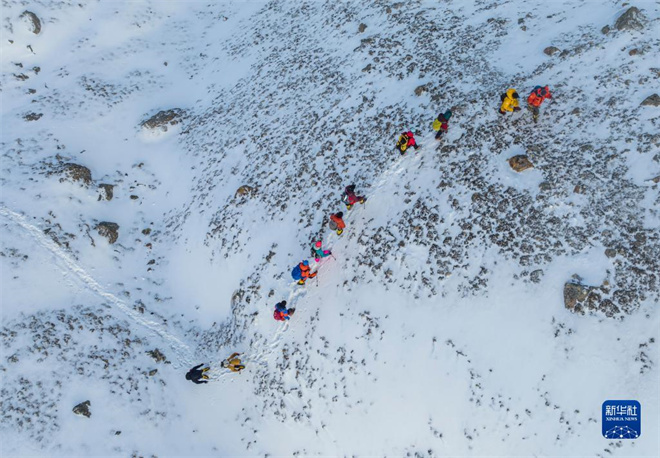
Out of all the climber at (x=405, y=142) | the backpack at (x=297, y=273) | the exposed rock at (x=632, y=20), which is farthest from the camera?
the exposed rock at (x=632, y=20)

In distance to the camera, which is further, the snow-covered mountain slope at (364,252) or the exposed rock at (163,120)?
the exposed rock at (163,120)

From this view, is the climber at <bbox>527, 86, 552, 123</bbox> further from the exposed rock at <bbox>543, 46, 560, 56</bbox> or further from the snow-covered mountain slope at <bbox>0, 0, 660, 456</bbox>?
the exposed rock at <bbox>543, 46, 560, 56</bbox>

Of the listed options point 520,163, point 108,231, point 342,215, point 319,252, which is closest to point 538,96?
point 520,163

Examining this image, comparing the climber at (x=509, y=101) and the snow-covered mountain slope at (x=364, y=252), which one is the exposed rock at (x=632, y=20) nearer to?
the snow-covered mountain slope at (x=364, y=252)

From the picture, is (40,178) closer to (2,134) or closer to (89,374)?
(2,134)

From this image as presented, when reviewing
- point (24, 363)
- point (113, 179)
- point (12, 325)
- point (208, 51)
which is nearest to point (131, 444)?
point (24, 363)

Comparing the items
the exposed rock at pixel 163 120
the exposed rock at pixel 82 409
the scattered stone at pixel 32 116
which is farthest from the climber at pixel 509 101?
the scattered stone at pixel 32 116

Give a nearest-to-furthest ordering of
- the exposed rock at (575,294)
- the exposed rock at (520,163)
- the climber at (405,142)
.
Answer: the exposed rock at (575,294)
the exposed rock at (520,163)
the climber at (405,142)
